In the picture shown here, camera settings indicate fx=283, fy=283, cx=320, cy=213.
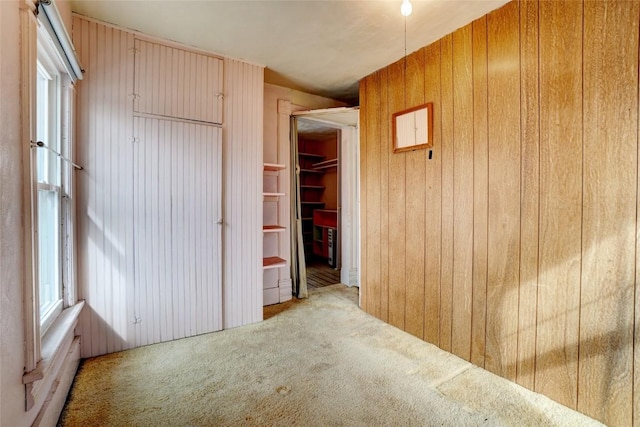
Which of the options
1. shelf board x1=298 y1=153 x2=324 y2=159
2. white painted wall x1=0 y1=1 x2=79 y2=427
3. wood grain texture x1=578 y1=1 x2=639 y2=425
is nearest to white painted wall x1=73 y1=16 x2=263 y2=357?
white painted wall x1=0 y1=1 x2=79 y2=427

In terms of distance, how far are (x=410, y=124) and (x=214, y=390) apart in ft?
8.48

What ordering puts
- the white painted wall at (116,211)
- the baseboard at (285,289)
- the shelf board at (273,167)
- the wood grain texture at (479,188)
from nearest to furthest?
the wood grain texture at (479,188)
the white painted wall at (116,211)
the shelf board at (273,167)
the baseboard at (285,289)

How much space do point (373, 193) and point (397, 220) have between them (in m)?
0.43

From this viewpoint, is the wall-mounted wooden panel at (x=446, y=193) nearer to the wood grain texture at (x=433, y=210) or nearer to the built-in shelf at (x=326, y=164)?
the wood grain texture at (x=433, y=210)

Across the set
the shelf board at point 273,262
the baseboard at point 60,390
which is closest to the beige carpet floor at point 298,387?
the baseboard at point 60,390

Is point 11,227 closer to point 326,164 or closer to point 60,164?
point 60,164

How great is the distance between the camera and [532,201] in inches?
71.9

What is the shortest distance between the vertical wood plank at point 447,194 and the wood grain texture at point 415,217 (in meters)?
0.19

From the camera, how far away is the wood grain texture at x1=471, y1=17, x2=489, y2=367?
2.07m

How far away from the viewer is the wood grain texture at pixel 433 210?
2369mm

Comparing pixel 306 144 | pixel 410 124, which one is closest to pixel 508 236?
pixel 410 124

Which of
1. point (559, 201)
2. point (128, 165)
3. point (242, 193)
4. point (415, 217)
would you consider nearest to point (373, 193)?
point (415, 217)

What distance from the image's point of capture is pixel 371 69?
2.93 meters

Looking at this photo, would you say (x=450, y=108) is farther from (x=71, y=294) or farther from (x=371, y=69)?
(x=71, y=294)
